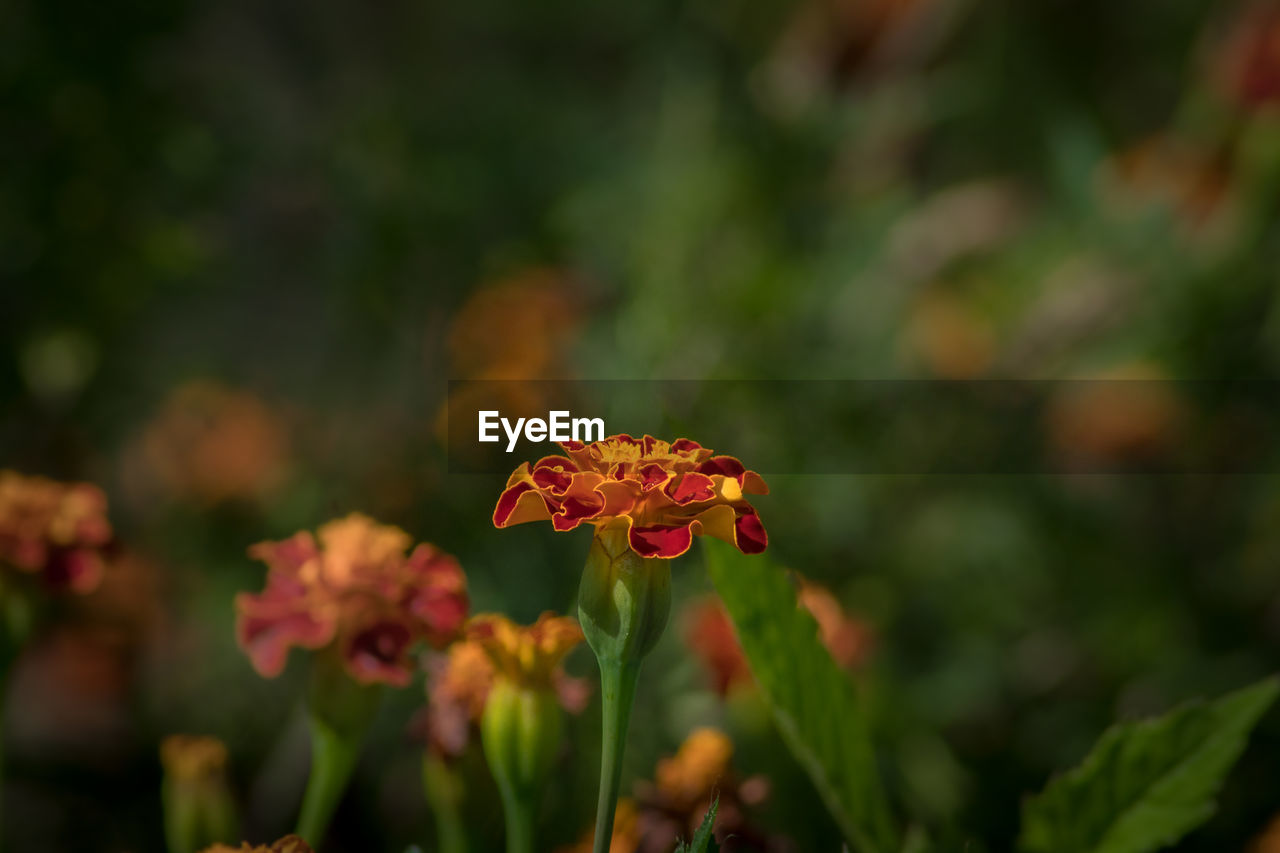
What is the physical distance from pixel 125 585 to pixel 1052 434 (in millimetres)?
927

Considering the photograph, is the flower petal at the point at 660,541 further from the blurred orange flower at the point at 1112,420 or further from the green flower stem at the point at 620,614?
the blurred orange flower at the point at 1112,420

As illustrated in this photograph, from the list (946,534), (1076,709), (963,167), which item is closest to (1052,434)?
(946,534)

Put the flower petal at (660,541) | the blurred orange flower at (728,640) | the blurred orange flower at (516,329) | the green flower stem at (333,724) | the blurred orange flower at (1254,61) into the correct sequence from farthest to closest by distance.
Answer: the blurred orange flower at (516,329), the blurred orange flower at (1254,61), the blurred orange flower at (728,640), the green flower stem at (333,724), the flower petal at (660,541)

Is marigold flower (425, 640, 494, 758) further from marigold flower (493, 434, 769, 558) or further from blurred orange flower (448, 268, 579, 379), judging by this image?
blurred orange flower (448, 268, 579, 379)

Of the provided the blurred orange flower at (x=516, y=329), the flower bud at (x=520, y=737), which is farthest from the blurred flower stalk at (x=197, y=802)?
the blurred orange flower at (x=516, y=329)

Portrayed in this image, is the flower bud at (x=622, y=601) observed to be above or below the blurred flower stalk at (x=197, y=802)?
above

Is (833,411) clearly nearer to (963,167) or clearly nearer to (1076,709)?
(1076,709)

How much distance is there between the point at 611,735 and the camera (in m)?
0.31

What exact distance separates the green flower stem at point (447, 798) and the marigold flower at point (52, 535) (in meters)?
0.17

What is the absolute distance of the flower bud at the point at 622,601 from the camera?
12.4 inches

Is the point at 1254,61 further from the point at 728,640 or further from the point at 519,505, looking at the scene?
the point at 519,505

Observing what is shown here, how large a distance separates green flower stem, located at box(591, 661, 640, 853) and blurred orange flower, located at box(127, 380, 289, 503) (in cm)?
81

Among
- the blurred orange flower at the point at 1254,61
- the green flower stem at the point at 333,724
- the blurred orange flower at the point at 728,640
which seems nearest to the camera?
the green flower stem at the point at 333,724

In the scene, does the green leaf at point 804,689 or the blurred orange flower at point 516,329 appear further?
the blurred orange flower at point 516,329
